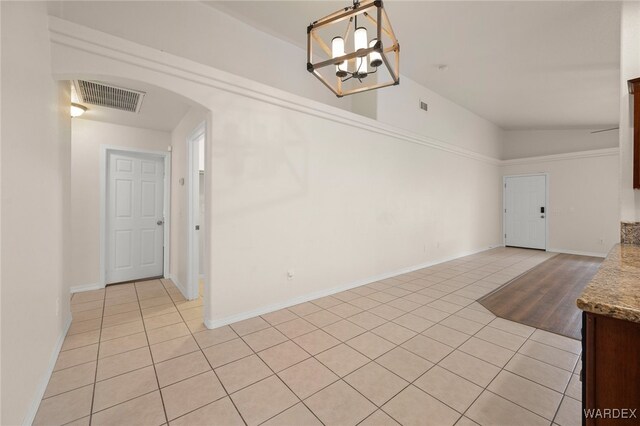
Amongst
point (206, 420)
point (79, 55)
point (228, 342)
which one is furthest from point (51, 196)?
point (206, 420)

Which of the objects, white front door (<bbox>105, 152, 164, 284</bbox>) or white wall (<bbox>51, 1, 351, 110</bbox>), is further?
white front door (<bbox>105, 152, 164, 284</bbox>)

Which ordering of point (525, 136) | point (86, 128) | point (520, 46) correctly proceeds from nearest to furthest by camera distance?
point (520, 46)
point (86, 128)
point (525, 136)

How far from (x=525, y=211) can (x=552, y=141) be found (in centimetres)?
194

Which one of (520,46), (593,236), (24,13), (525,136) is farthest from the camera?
(525,136)

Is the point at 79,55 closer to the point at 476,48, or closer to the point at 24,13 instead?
the point at 24,13

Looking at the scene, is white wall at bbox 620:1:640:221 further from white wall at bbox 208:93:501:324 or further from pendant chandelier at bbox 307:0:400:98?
white wall at bbox 208:93:501:324

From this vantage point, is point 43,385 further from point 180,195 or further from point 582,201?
point 582,201

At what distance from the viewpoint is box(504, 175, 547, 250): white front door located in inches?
280

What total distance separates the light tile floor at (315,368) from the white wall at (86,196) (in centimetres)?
94

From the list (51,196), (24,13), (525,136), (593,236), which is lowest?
(593,236)

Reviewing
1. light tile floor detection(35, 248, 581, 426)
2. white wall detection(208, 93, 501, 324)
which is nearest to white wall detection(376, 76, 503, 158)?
white wall detection(208, 93, 501, 324)

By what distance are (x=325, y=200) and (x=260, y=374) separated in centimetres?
223

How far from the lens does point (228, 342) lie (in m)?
2.43

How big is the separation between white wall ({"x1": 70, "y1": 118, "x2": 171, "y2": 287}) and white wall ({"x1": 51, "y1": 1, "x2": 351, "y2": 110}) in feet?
7.53
